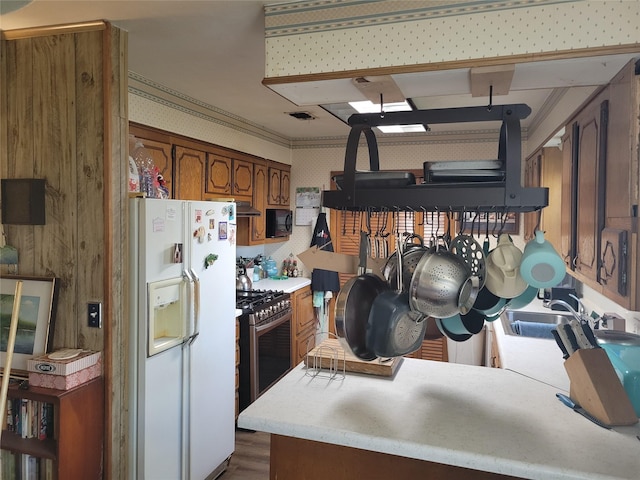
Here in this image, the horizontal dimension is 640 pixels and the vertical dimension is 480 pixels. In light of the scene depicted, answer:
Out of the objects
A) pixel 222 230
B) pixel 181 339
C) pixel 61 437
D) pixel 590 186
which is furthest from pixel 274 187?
pixel 590 186

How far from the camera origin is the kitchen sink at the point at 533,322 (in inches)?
125

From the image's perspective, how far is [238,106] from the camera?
3684 mm

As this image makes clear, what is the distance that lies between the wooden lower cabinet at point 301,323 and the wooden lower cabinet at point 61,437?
2.22 meters

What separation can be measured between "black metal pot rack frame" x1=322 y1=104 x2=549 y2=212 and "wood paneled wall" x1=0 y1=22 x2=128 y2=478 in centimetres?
111

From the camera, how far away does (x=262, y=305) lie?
361 cm

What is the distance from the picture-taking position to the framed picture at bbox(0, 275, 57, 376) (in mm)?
2188

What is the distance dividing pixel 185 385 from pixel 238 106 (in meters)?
2.15

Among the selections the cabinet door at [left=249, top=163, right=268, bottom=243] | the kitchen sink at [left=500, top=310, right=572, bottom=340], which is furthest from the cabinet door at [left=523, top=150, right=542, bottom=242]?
the cabinet door at [left=249, top=163, right=268, bottom=243]

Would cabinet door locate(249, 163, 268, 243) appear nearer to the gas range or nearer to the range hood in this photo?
the range hood

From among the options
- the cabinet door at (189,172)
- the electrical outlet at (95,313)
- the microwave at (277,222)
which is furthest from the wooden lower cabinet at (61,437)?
the microwave at (277,222)

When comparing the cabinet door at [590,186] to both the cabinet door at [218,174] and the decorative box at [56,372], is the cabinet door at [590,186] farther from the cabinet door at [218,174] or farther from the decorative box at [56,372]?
the cabinet door at [218,174]

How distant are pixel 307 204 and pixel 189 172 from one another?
6.20 ft

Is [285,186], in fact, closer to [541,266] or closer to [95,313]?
[95,313]

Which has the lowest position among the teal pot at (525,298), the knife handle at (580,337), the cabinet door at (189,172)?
the knife handle at (580,337)
